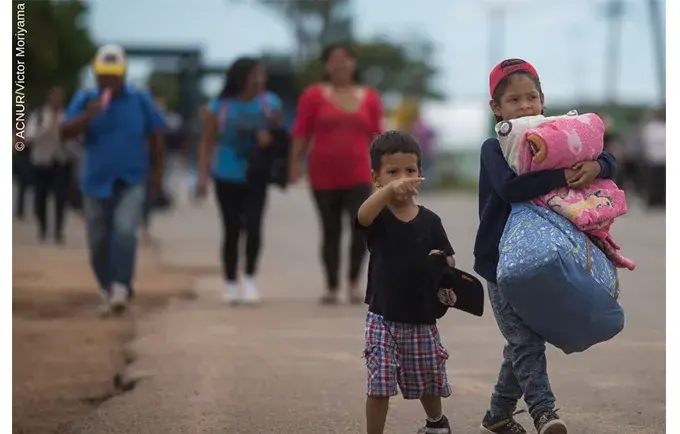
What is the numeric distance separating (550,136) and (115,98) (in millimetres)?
5147

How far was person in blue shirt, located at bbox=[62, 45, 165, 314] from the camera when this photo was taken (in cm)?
895

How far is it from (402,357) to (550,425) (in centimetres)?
59

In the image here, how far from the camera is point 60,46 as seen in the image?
16.1 meters

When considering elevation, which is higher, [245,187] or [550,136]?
[550,136]

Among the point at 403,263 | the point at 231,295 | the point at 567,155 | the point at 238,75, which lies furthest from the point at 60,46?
the point at 567,155

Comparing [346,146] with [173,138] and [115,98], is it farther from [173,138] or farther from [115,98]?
[173,138]

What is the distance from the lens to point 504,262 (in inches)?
178

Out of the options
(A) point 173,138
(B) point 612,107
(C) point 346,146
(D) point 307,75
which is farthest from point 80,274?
(D) point 307,75

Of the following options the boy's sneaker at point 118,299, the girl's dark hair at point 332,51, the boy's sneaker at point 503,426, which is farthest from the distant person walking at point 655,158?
the boy's sneaker at point 503,426

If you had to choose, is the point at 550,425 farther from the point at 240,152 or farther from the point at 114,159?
the point at 240,152

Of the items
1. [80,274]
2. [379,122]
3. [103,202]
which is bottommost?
[80,274]

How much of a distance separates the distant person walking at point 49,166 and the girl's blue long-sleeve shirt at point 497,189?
31.2 feet

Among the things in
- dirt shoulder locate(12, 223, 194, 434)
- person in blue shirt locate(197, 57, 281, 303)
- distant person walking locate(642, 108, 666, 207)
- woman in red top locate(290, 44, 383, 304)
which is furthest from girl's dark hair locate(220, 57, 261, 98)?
distant person walking locate(642, 108, 666, 207)

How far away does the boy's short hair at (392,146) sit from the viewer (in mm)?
4695
